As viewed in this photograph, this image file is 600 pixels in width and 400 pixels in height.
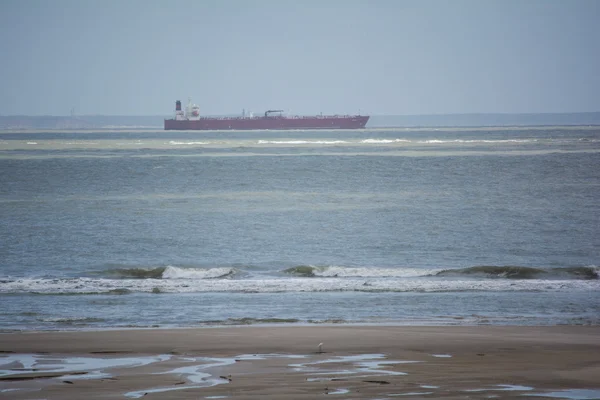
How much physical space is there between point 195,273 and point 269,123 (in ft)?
531

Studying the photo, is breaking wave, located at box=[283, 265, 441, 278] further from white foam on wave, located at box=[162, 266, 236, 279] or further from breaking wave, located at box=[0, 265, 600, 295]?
white foam on wave, located at box=[162, 266, 236, 279]

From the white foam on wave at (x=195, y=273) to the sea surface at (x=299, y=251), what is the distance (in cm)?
4

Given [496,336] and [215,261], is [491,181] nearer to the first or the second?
[215,261]

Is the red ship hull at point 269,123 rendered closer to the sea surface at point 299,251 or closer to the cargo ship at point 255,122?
the cargo ship at point 255,122

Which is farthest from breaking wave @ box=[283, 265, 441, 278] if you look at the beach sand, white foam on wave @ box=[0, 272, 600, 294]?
the beach sand

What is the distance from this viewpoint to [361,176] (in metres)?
50.3

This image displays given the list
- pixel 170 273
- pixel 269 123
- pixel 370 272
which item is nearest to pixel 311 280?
pixel 370 272

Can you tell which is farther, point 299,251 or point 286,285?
point 299,251

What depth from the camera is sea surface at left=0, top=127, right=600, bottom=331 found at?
13.0 metres

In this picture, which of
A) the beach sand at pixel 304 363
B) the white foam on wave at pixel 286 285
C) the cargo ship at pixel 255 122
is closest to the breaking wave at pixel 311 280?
the white foam on wave at pixel 286 285

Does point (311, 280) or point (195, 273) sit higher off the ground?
point (311, 280)

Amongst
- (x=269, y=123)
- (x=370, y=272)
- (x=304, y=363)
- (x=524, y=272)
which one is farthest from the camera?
(x=269, y=123)

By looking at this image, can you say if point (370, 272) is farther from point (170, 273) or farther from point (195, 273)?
point (170, 273)

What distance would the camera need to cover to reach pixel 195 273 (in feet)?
61.0
